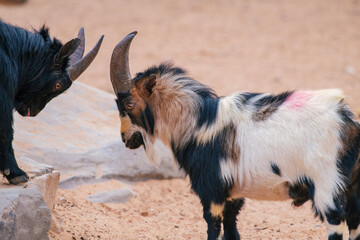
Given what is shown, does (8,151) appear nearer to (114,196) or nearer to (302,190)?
(114,196)

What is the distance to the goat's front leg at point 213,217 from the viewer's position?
5.16m

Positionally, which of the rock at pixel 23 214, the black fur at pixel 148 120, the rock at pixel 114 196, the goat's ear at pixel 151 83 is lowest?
the rock at pixel 114 196

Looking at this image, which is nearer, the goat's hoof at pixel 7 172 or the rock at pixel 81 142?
the goat's hoof at pixel 7 172

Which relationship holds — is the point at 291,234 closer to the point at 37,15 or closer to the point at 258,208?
the point at 258,208

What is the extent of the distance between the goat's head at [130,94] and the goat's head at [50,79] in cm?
35

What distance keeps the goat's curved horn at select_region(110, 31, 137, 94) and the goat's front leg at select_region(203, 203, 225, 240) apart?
1.45 m

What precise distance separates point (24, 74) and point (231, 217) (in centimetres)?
263

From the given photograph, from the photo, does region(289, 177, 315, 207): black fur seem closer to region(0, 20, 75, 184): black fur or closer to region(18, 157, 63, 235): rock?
region(18, 157, 63, 235): rock

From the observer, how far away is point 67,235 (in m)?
5.55

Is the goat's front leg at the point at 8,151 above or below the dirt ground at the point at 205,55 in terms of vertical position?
above

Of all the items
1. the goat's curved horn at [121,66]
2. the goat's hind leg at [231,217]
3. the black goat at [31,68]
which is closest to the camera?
the black goat at [31,68]

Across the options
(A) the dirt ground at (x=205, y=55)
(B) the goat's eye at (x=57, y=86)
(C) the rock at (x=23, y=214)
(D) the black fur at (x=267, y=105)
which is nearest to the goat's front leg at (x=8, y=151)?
(C) the rock at (x=23, y=214)

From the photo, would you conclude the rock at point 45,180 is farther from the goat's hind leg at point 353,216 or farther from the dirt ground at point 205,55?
the goat's hind leg at point 353,216

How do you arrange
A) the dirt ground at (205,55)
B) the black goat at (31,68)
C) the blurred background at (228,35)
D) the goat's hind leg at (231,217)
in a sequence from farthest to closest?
the blurred background at (228,35)
the dirt ground at (205,55)
the goat's hind leg at (231,217)
the black goat at (31,68)
